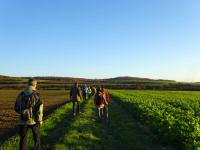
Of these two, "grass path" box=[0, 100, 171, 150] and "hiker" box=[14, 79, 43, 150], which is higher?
"hiker" box=[14, 79, 43, 150]

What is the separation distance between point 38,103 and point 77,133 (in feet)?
14.7

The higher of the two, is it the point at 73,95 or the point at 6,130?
the point at 73,95

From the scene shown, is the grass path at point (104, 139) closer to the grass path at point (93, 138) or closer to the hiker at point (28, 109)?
the grass path at point (93, 138)

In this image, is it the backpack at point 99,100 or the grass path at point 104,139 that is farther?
the backpack at point 99,100

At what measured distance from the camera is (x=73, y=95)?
18.7m

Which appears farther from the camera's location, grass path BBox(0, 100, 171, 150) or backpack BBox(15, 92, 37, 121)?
grass path BBox(0, 100, 171, 150)

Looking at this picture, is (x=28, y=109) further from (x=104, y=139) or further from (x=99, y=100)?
(x=99, y=100)

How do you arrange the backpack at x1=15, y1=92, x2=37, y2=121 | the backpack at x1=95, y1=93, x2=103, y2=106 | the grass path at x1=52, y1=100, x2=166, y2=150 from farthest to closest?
1. the backpack at x1=95, y1=93, x2=103, y2=106
2. the grass path at x1=52, y1=100, x2=166, y2=150
3. the backpack at x1=15, y1=92, x2=37, y2=121

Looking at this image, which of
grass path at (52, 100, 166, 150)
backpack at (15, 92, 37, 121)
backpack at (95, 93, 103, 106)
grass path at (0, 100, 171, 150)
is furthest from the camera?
backpack at (95, 93, 103, 106)

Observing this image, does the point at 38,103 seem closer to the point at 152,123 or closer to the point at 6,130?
the point at 6,130

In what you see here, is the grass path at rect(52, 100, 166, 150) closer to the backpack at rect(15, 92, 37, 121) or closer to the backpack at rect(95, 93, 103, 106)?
the backpack at rect(95, 93, 103, 106)

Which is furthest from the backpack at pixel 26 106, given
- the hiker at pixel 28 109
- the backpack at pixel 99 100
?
the backpack at pixel 99 100

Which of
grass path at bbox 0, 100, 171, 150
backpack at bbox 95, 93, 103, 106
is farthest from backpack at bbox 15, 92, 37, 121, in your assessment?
backpack at bbox 95, 93, 103, 106

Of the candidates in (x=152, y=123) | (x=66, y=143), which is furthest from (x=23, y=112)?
(x=152, y=123)
